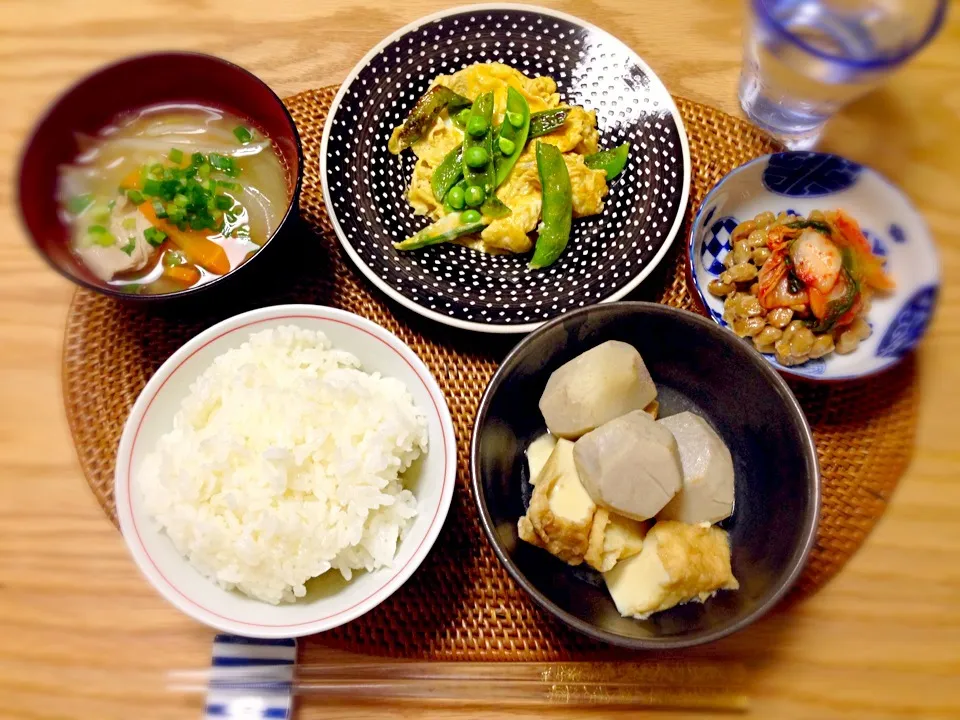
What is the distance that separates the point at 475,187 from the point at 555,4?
0.75 m

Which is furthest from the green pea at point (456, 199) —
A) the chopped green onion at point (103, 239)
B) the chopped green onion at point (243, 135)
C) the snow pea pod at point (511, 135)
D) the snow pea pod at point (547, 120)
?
the chopped green onion at point (103, 239)

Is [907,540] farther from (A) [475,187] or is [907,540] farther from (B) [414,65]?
(B) [414,65]

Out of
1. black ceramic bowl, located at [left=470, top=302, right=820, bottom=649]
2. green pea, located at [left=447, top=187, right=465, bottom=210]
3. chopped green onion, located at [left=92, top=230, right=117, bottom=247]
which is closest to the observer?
black ceramic bowl, located at [left=470, top=302, right=820, bottom=649]

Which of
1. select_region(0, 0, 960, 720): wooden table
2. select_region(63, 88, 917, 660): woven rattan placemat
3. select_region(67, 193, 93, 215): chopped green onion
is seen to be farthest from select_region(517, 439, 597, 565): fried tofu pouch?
select_region(67, 193, 93, 215): chopped green onion

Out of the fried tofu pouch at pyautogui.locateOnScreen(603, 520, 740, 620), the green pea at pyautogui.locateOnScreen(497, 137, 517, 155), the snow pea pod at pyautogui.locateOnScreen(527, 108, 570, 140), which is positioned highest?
the snow pea pod at pyautogui.locateOnScreen(527, 108, 570, 140)

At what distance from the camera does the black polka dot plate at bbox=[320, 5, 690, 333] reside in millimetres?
1792

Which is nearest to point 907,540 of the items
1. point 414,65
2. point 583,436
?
point 583,436

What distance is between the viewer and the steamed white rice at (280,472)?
1.46 metres

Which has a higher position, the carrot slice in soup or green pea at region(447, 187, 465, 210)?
green pea at region(447, 187, 465, 210)

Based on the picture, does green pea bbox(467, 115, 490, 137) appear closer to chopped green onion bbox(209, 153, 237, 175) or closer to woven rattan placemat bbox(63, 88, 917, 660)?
woven rattan placemat bbox(63, 88, 917, 660)

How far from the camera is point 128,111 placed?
183cm

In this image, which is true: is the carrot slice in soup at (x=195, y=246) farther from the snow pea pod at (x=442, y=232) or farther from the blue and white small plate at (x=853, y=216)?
the blue and white small plate at (x=853, y=216)

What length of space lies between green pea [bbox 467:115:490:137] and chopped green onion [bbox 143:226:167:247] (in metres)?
0.88

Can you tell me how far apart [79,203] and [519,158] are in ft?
3.86
